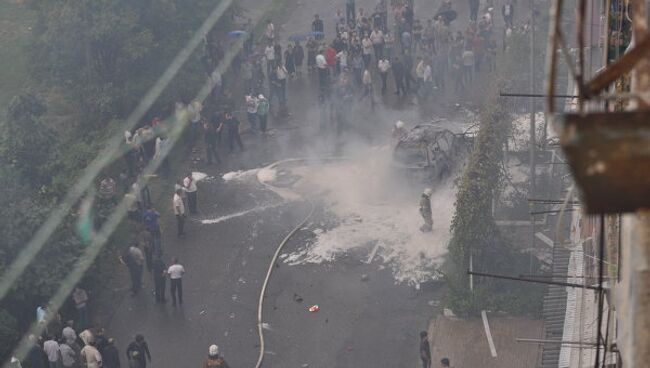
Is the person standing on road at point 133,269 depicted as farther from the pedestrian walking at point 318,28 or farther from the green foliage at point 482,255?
the pedestrian walking at point 318,28

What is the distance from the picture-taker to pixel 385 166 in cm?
2900

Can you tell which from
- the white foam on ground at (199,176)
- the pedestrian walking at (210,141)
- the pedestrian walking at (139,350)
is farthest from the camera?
the pedestrian walking at (210,141)

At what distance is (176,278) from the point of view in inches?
917

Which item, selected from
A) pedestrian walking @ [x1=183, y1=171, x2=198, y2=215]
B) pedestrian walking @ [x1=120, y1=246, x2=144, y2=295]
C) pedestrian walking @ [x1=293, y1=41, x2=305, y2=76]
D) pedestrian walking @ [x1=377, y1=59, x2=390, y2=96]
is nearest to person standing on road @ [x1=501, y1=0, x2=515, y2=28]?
pedestrian walking @ [x1=377, y1=59, x2=390, y2=96]

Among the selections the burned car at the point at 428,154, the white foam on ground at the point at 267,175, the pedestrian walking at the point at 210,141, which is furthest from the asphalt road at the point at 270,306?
the burned car at the point at 428,154

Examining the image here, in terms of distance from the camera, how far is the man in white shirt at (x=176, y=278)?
23188 millimetres

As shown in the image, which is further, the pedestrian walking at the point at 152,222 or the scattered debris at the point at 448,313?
the pedestrian walking at the point at 152,222

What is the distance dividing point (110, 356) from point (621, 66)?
1630 cm

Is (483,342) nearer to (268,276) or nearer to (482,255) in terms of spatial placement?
(482,255)

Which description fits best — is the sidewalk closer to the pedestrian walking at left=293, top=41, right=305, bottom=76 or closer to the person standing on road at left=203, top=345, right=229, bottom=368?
the person standing on road at left=203, top=345, right=229, bottom=368

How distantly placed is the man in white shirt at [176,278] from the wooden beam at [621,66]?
1794 cm

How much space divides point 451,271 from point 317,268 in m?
3.14

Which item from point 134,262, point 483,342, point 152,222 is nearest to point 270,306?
point 134,262

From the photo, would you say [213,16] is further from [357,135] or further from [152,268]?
[152,268]
